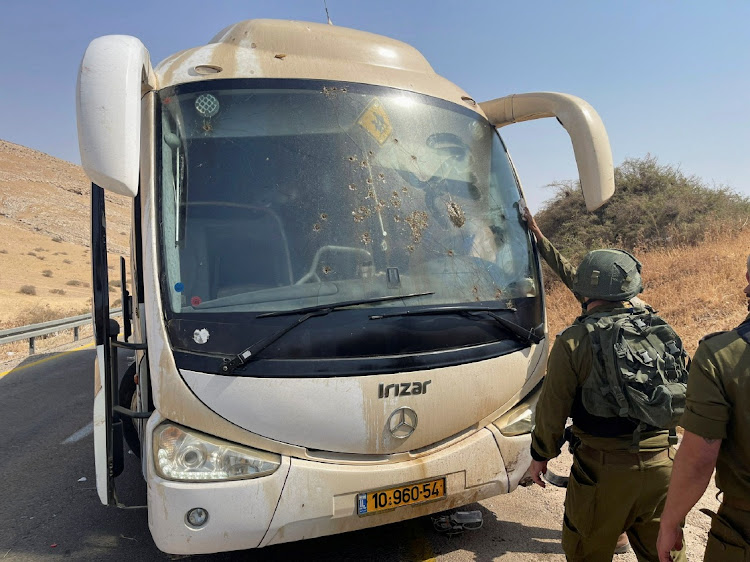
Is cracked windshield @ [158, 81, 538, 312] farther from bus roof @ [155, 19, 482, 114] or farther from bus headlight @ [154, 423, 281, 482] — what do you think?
bus headlight @ [154, 423, 281, 482]

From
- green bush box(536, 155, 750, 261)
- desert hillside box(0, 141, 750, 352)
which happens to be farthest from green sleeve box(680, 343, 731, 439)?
green bush box(536, 155, 750, 261)

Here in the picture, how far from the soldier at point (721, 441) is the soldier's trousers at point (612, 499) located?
0.56 meters

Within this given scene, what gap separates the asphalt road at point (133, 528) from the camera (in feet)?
10.9

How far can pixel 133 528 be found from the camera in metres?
3.73

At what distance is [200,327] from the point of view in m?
2.65

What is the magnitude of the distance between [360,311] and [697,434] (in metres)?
1.51

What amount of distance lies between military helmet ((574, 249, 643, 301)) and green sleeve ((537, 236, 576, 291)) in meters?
1.04

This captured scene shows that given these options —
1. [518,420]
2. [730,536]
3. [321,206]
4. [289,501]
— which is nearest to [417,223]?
[321,206]

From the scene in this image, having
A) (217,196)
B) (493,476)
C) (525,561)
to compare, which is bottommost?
(525,561)

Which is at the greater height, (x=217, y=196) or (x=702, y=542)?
(x=217, y=196)

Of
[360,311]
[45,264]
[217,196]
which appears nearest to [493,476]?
[360,311]

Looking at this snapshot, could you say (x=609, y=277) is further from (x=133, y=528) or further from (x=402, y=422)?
(x=133, y=528)

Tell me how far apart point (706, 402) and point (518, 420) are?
140 centimetres

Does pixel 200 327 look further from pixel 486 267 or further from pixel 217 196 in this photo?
pixel 486 267
